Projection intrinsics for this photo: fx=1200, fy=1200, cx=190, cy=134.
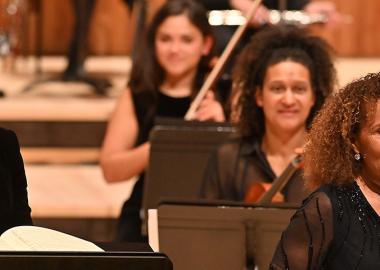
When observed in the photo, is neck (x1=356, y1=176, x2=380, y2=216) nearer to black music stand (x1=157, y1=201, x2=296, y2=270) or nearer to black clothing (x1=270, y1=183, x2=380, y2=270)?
black clothing (x1=270, y1=183, x2=380, y2=270)

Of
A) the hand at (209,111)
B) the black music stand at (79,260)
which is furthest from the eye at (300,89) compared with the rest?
the black music stand at (79,260)

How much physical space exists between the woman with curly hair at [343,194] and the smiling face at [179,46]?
1.69 meters

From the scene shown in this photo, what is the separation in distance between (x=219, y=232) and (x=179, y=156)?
0.89 meters

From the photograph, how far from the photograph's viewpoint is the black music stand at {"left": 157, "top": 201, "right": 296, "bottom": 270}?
2.62 meters

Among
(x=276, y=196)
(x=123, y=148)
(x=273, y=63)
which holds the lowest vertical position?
(x=123, y=148)

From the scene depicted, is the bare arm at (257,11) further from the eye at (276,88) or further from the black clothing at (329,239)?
the black clothing at (329,239)

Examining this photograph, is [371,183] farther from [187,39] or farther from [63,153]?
[63,153]

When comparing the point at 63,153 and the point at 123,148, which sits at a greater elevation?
the point at 123,148

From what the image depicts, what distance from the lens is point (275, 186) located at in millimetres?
3066

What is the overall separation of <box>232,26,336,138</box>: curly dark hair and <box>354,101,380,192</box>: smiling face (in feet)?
3.87

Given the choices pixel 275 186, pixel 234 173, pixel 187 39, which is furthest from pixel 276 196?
pixel 187 39

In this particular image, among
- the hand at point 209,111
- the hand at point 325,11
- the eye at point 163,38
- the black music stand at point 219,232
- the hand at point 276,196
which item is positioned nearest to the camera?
the black music stand at point 219,232

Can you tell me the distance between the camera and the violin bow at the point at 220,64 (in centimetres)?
363

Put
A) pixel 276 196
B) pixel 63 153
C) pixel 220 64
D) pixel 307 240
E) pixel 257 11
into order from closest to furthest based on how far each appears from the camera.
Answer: pixel 307 240
pixel 276 196
pixel 220 64
pixel 257 11
pixel 63 153
